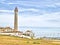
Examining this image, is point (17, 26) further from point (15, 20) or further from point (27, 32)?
point (27, 32)

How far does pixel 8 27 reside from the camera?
9281 centimetres

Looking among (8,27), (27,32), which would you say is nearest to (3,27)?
(8,27)

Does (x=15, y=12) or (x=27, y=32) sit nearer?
(x=27, y=32)

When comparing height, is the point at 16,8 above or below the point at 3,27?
above

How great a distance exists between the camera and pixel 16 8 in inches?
3780

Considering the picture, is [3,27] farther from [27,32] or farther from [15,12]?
[27,32]

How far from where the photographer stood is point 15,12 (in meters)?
97.1

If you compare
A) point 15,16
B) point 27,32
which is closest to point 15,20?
point 15,16

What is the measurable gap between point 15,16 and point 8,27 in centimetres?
706

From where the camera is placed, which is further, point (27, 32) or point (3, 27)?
point (3, 27)

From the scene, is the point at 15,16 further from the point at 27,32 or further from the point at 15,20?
the point at 27,32

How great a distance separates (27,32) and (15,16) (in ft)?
45.8

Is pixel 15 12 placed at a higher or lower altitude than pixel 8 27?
higher

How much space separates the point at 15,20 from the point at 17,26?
346 cm
